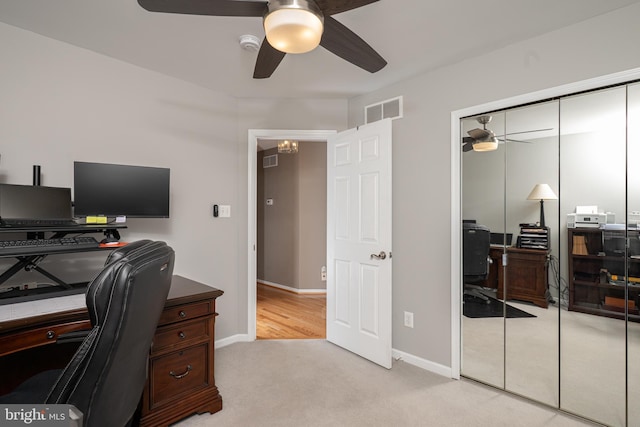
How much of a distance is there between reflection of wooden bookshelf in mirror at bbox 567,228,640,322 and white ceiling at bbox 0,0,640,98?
1.37 meters

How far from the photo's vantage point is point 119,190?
2.22 m

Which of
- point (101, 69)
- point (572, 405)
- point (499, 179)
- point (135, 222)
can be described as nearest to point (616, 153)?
point (499, 179)

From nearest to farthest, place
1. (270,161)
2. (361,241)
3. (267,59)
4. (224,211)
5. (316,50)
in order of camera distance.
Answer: (267,59)
(316,50)
(361,241)
(224,211)
(270,161)

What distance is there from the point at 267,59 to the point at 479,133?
5.61 feet

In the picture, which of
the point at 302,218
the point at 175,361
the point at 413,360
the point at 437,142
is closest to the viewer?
the point at 175,361

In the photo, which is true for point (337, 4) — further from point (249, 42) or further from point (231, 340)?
point (231, 340)

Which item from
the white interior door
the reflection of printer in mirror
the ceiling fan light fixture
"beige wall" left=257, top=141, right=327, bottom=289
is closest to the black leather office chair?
the ceiling fan light fixture

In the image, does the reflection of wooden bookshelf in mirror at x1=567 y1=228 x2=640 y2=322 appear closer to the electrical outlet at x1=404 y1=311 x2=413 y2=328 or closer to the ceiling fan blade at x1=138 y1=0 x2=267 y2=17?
the electrical outlet at x1=404 y1=311 x2=413 y2=328

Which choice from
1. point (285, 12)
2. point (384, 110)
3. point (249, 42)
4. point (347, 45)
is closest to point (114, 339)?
point (285, 12)

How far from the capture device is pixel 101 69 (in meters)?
2.41

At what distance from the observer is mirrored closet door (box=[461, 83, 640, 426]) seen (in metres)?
1.91

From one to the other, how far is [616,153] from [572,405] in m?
1.64

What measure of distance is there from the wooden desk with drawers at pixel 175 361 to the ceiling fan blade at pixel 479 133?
88.6 inches

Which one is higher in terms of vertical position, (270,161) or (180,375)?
(270,161)
